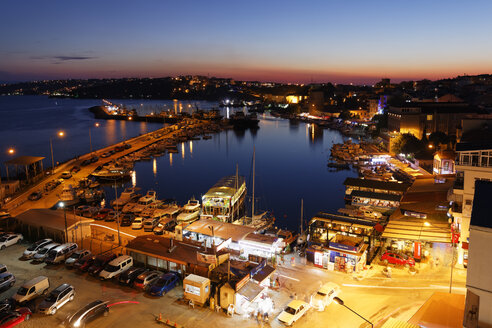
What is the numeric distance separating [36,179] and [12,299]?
14.2 metres

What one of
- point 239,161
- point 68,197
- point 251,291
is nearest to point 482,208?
point 251,291

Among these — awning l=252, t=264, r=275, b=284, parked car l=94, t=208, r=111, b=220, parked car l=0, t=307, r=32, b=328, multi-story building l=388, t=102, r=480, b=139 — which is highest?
multi-story building l=388, t=102, r=480, b=139

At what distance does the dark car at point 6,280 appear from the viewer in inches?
313

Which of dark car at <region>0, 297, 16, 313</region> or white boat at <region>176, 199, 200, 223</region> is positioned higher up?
dark car at <region>0, 297, 16, 313</region>

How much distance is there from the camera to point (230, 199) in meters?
15.1

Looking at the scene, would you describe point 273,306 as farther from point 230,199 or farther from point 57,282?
point 230,199

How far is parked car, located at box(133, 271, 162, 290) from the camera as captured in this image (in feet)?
26.2

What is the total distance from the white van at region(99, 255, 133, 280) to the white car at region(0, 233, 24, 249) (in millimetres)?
4050

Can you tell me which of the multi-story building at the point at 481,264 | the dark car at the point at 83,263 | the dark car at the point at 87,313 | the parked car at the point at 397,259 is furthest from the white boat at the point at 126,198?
the multi-story building at the point at 481,264

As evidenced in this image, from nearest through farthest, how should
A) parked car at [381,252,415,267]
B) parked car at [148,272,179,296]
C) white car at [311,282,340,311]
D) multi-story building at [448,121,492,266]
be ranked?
white car at [311,282,340,311] < parked car at [148,272,179,296] < multi-story building at [448,121,492,266] < parked car at [381,252,415,267]

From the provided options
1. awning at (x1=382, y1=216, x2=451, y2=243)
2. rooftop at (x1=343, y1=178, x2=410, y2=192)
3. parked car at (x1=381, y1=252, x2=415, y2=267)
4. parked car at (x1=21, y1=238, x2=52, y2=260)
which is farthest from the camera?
rooftop at (x1=343, y1=178, x2=410, y2=192)

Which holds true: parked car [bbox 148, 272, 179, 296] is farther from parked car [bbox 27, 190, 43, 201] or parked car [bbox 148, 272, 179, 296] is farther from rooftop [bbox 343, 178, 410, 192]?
rooftop [bbox 343, 178, 410, 192]

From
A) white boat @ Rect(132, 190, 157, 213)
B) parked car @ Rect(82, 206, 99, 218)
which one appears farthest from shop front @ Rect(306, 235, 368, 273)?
parked car @ Rect(82, 206, 99, 218)

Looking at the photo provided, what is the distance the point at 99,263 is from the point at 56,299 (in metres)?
1.77
